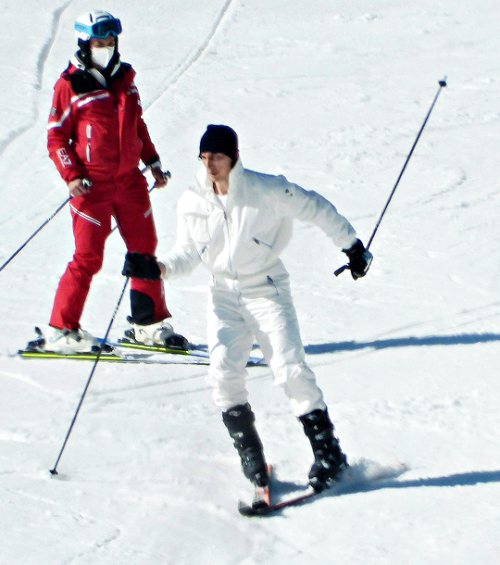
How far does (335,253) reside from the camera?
7977mm

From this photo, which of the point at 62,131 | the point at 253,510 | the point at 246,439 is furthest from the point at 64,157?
the point at 253,510

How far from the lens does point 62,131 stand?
20.0 feet

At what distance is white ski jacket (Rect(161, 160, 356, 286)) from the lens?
4582 millimetres

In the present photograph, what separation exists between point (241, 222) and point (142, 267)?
50 cm

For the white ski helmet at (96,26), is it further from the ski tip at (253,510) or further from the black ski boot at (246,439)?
the ski tip at (253,510)

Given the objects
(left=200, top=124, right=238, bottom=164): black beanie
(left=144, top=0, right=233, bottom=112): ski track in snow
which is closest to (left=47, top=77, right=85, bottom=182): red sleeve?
(left=200, top=124, right=238, bottom=164): black beanie

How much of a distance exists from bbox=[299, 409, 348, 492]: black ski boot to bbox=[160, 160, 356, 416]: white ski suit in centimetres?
5

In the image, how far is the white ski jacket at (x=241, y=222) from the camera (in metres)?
4.58

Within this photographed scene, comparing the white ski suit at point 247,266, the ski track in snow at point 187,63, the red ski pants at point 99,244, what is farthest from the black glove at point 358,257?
the ski track in snow at point 187,63

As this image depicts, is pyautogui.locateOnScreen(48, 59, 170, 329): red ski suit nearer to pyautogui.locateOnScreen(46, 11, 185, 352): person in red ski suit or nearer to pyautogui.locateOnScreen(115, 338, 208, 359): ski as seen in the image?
pyautogui.locateOnScreen(46, 11, 185, 352): person in red ski suit

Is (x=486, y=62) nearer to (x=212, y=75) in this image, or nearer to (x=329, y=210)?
(x=212, y=75)

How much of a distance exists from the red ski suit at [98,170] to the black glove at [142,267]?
1.68 m

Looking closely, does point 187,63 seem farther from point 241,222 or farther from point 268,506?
point 268,506

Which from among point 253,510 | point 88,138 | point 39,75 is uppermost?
point 39,75
